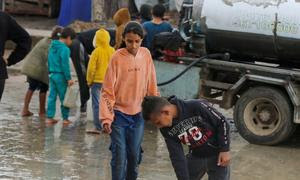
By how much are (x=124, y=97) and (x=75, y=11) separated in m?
13.6

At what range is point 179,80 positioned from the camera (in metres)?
9.49

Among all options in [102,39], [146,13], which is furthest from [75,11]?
[102,39]

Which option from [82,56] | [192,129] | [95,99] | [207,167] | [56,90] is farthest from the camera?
[82,56]

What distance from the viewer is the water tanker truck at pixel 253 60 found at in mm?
8680

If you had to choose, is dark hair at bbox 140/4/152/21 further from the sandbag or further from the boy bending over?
the boy bending over

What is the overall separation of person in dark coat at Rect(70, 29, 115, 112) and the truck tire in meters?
10.7

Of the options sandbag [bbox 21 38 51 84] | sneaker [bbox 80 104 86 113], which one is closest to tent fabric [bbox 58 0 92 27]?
sneaker [bbox 80 104 86 113]

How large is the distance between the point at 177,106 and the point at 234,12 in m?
4.34

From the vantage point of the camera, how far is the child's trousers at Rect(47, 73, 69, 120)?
9789 mm

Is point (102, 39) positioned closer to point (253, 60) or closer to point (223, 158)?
point (253, 60)

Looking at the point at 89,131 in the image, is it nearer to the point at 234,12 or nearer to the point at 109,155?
the point at 109,155

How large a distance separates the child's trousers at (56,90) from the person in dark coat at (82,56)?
1.91 feet

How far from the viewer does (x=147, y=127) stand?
392 inches

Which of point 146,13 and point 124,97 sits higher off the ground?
point 146,13
